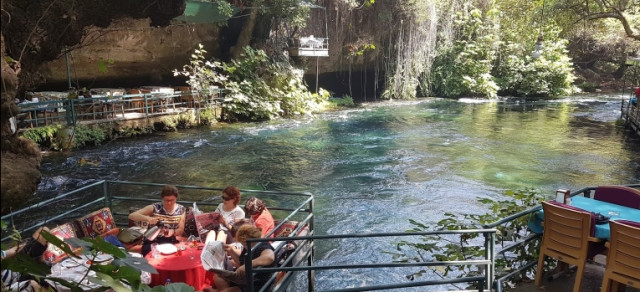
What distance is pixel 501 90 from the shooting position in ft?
107

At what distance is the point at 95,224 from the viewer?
5922 millimetres

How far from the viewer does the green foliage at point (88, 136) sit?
14.5 m

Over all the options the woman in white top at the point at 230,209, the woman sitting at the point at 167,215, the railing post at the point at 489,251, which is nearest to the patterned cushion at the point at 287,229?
the woman in white top at the point at 230,209

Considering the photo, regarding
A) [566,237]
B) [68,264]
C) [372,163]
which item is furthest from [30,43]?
[372,163]

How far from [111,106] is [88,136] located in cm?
185

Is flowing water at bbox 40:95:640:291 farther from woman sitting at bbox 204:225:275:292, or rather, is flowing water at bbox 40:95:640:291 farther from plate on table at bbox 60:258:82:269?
plate on table at bbox 60:258:82:269

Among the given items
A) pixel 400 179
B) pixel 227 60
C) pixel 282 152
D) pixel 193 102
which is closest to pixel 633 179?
pixel 400 179

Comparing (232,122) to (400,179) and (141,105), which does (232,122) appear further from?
(400,179)

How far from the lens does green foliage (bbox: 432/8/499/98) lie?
103ft

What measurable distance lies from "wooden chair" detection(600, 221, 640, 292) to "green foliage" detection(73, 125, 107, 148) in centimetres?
1372

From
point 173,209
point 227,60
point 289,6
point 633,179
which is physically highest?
point 289,6

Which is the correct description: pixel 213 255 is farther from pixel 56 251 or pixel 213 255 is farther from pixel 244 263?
pixel 56 251

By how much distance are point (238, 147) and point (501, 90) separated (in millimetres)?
22659

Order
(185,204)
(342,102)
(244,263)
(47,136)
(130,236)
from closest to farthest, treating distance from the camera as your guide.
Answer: (244,263), (130,236), (185,204), (47,136), (342,102)
